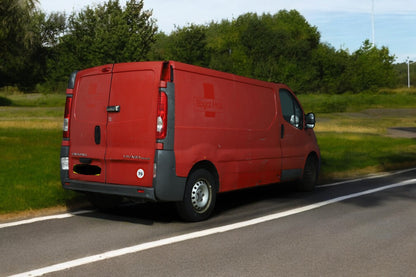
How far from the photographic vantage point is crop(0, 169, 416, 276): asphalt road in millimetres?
4988

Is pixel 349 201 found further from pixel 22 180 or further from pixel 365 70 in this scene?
pixel 365 70

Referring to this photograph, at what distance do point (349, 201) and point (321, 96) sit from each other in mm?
55005

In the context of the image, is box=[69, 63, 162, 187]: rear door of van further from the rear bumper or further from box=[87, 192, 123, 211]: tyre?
box=[87, 192, 123, 211]: tyre

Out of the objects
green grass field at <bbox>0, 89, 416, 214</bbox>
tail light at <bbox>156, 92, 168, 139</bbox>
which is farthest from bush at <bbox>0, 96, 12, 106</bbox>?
tail light at <bbox>156, 92, 168, 139</bbox>

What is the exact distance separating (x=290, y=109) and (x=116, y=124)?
3.85 meters

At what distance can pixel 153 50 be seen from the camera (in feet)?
159

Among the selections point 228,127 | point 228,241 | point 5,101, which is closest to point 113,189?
point 228,241

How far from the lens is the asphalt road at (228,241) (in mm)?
4988

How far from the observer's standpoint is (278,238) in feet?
20.6

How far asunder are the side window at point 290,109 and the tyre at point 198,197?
2592 mm

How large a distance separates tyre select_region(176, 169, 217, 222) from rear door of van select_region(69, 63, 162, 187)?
62cm

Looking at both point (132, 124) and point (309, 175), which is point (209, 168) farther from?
point (309, 175)

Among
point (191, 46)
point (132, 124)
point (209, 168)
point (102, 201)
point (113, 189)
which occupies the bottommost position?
point (102, 201)

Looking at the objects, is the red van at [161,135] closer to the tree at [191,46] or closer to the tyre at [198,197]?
the tyre at [198,197]
